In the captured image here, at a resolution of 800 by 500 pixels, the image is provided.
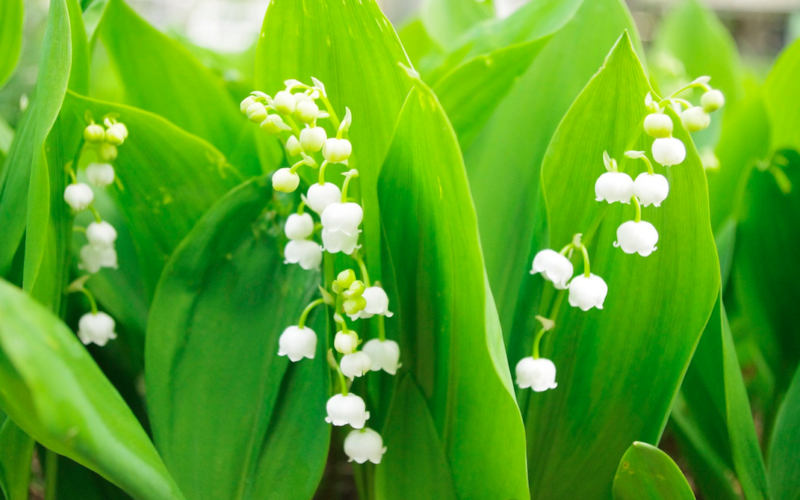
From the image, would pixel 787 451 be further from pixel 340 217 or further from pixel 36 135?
pixel 36 135

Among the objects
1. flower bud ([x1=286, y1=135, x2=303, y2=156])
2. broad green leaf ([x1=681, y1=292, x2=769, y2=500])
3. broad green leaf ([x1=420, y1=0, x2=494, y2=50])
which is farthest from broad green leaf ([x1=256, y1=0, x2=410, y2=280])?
broad green leaf ([x1=420, y1=0, x2=494, y2=50])

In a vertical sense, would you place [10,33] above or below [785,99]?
above

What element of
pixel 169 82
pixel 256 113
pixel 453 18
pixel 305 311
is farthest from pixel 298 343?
pixel 453 18

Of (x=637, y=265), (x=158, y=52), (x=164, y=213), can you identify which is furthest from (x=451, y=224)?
(x=158, y=52)

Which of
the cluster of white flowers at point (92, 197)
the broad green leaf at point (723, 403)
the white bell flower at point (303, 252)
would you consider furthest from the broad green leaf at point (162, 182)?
the broad green leaf at point (723, 403)

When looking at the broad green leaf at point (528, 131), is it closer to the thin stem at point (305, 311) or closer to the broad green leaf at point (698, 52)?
the thin stem at point (305, 311)

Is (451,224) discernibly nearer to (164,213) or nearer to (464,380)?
(464,380)
